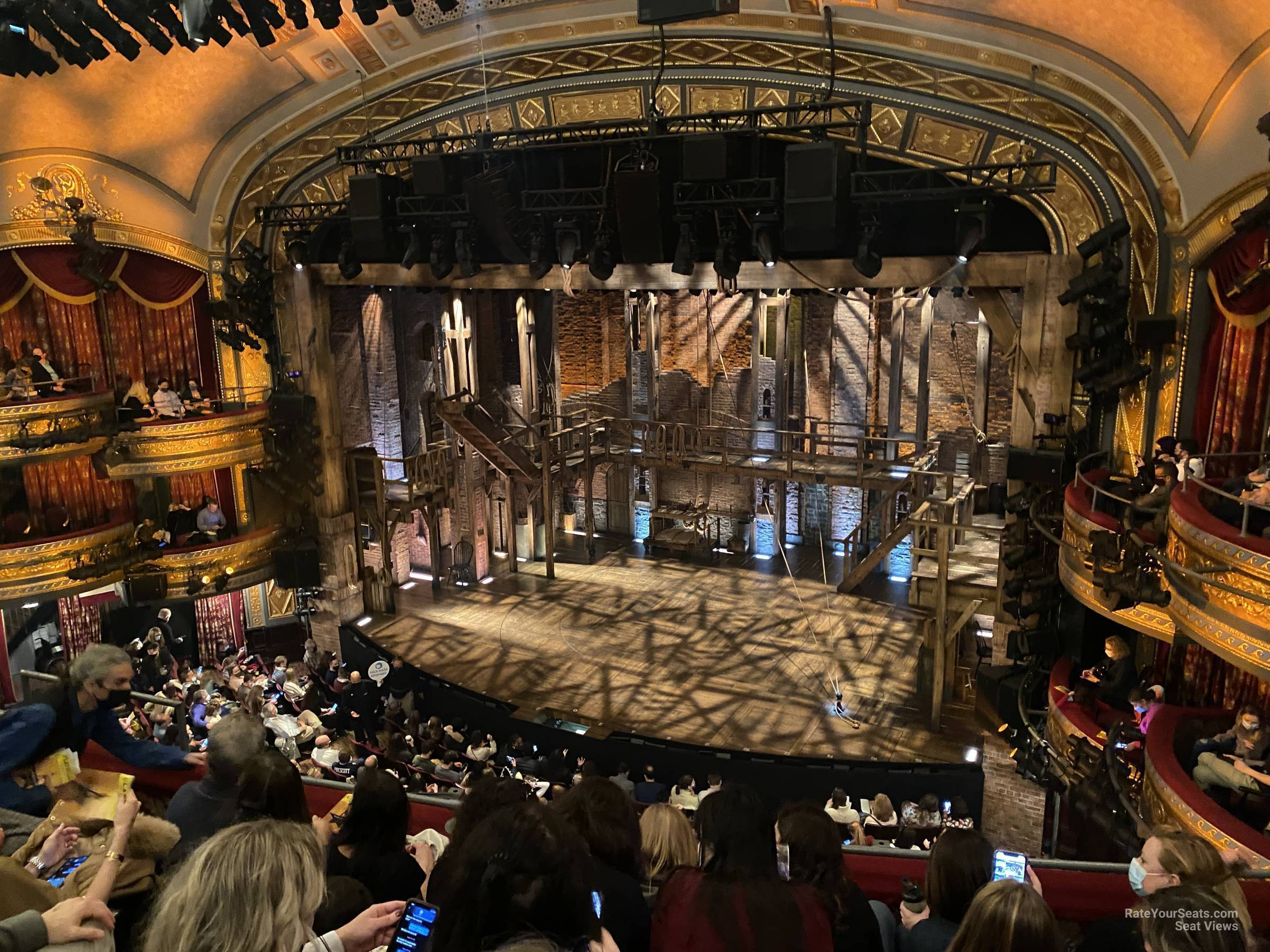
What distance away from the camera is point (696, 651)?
13422 mm

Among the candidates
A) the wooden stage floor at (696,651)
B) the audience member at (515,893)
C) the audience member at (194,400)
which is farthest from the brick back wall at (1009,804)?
the audience member at (194,400)

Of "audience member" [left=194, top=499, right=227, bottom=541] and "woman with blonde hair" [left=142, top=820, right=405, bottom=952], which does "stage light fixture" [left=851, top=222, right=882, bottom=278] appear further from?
"audience member" [left=194, top=499, right=227, bottom=541]


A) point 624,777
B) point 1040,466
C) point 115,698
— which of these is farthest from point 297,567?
point 115,698

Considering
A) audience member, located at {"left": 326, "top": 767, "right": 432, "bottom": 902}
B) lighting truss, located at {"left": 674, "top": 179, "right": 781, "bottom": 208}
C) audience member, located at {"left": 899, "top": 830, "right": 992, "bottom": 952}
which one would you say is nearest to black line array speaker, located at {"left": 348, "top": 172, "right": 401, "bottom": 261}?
lighting truss, located at {"left": 674, "top": 179, "right": 781, "bottom": 208}

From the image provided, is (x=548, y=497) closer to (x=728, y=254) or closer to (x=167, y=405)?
(x=167, y=405)

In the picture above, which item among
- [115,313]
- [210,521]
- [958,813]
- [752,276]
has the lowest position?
[958,813]

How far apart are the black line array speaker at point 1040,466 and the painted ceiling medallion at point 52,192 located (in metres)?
12.8

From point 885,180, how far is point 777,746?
6.73m

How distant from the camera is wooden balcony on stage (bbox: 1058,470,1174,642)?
7961 mm

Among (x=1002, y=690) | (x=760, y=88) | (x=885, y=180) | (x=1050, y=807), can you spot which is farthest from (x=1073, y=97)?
(x=1050, y=807)

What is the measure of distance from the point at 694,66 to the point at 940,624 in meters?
7.14

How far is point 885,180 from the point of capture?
11.3m

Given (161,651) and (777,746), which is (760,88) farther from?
(161,651)

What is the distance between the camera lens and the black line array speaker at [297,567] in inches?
594
